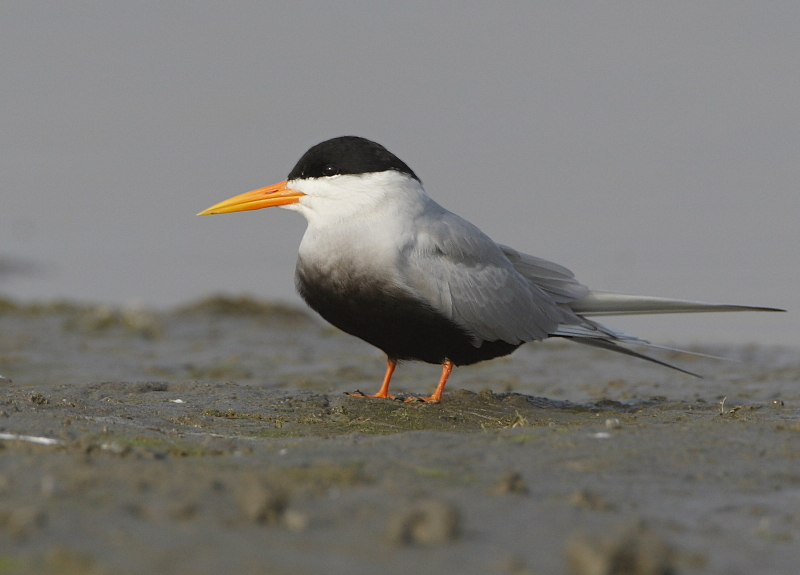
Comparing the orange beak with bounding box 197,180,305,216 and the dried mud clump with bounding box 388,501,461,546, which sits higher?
the orange beak with bounding box 197,180,305,216

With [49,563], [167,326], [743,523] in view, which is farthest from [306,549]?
[167,326]

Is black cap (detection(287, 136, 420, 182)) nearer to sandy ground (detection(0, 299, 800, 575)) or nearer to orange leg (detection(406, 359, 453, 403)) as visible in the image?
orange leg (detection(406, 359, 453, 403))

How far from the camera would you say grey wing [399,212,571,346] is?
5.38 meters

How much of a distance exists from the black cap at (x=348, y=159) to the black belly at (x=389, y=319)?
70 cm

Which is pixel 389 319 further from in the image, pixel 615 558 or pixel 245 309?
pixel 245 309

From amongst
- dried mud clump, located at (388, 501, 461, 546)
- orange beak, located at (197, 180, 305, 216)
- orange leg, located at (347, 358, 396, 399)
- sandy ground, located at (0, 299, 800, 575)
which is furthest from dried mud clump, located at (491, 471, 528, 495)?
orange beak, located at (197, 180, 305, 216)

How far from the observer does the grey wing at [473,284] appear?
212 inches

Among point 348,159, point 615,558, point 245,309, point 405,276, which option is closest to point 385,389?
point 405,276

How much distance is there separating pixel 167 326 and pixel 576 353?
4781mm

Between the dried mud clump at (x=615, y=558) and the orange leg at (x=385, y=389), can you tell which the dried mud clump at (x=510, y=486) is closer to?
the dried mud clump at (x=615, y=558)

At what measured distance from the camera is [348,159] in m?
5.81

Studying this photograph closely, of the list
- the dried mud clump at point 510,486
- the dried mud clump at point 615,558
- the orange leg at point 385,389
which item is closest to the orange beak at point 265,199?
the orange leg at point 385,389

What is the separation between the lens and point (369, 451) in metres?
3.30

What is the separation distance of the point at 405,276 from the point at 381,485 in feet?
8.65
